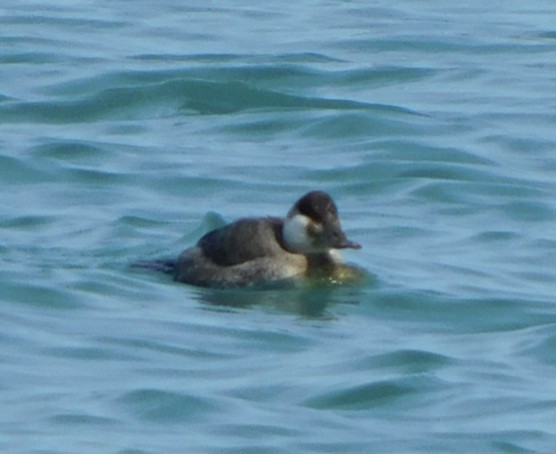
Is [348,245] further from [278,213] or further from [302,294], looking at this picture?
[278,213]

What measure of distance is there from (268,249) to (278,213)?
6.77 ft

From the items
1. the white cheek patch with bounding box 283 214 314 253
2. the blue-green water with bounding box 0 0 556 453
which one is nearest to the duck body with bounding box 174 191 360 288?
the white cheek patch with bounding box 283 214 314 253

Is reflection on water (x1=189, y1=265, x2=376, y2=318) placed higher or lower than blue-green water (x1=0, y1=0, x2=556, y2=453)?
lower

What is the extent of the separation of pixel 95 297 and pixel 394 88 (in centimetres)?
843

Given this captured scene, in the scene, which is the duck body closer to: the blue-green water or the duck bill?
the duck bill

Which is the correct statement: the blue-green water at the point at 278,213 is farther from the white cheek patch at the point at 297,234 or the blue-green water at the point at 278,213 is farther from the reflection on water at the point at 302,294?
the white cheek patch at the point at 297,234

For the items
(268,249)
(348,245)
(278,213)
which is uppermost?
(348,245)

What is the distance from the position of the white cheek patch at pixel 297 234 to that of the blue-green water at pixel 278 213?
→ 39 cm

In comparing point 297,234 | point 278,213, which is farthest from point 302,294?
→ point 278,213

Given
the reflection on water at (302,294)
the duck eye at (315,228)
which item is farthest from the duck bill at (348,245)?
the reflection on water at (302,294)

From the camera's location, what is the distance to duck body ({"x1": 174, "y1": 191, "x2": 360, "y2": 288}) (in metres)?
14.3

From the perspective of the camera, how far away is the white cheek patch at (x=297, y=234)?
14.4m

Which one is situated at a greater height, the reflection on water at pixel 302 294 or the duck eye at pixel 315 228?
the duck eye at pixel 315 228

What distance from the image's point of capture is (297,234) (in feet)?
47.4
